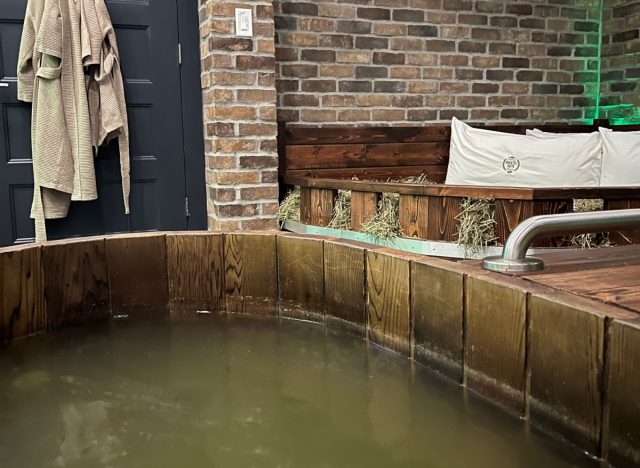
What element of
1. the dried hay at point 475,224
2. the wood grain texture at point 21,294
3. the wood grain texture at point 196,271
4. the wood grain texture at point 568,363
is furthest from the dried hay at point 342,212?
the wood grain texture at point 568,363

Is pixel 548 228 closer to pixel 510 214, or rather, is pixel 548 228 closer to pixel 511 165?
pixel 510 214

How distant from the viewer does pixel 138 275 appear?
1.34 m

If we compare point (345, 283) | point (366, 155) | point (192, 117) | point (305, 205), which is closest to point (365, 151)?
point (366, 155)

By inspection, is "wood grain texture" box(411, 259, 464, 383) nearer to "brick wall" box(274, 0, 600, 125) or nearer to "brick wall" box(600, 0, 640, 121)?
"brick wall" box(274, 0, 600, 125)

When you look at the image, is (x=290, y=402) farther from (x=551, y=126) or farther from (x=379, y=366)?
(x=551, y=126)

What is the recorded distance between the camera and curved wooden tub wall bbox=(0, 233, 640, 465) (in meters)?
0.71

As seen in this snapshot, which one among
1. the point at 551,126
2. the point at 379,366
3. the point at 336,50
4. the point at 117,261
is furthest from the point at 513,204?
Answer: the point at 551,126

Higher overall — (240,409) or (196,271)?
(196,271)

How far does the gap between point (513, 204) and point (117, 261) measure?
3.97 feet

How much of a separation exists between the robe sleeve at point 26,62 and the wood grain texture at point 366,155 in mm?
1264

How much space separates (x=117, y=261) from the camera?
1.32 m

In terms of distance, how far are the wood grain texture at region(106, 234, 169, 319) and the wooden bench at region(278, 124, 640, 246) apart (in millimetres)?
968

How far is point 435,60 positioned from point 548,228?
2928 mm

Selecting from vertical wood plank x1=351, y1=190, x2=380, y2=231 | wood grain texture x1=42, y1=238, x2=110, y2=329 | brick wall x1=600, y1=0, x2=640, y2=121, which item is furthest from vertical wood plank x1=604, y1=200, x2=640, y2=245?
brick wall x1=600, y1=0, x2=640, y2=121
